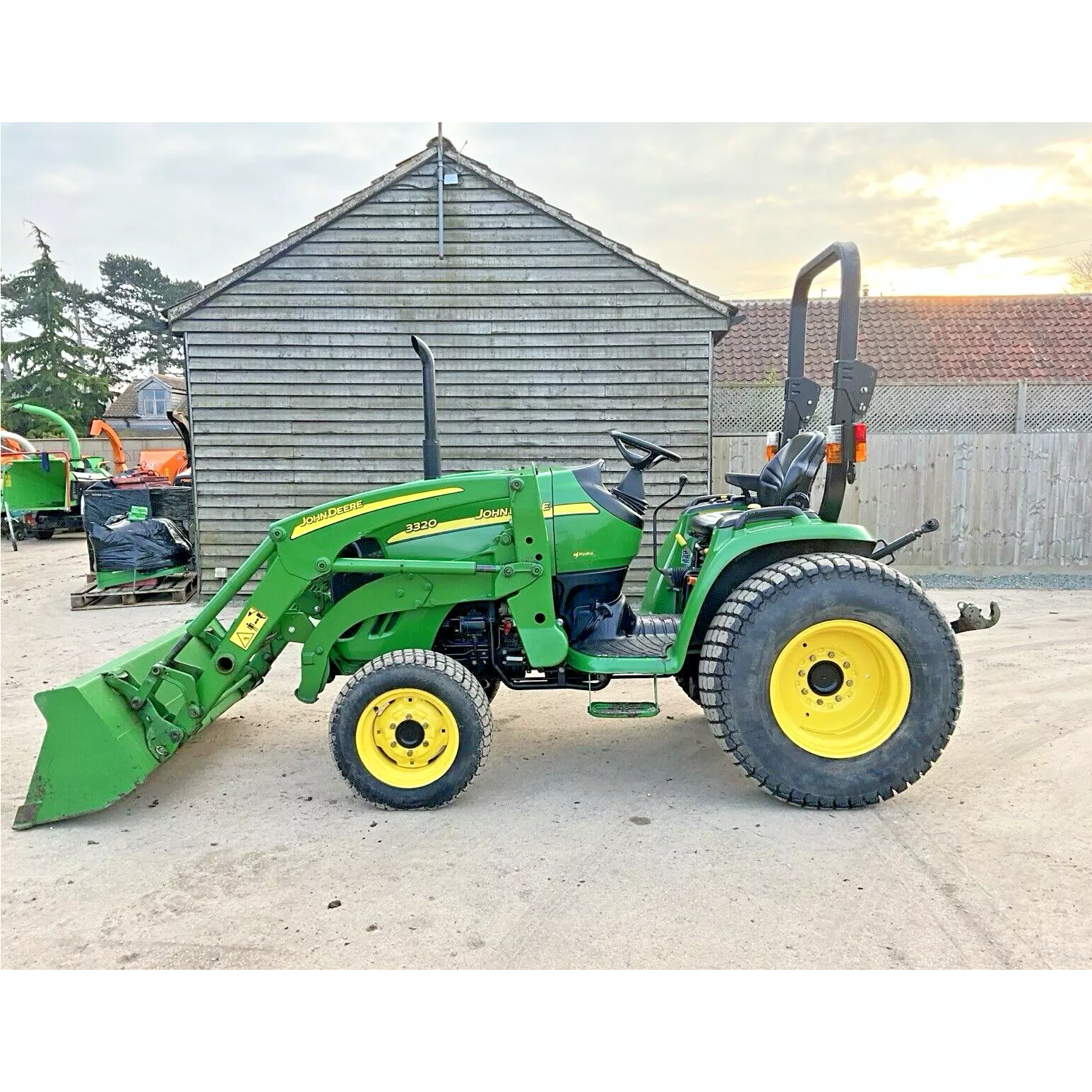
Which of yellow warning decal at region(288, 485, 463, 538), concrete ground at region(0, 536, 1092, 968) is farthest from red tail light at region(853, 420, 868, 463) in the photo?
yellow warning decal at region(288, 485, 463, 538)

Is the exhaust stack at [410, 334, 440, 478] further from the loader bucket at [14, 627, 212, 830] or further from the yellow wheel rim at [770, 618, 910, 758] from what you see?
the yellow wheel rim at [770, 618, 910, 758]

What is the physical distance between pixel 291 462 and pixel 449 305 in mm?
2261

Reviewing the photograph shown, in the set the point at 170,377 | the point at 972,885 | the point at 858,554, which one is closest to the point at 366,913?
the point at 972,885

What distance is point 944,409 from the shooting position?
36.0 feet

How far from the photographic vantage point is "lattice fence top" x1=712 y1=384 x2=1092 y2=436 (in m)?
10.2

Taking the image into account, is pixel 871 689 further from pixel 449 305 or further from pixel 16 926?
pixel 449 305

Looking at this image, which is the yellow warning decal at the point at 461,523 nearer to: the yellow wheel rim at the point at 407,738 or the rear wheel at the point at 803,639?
the yellow wheel rim at the point at 407,738

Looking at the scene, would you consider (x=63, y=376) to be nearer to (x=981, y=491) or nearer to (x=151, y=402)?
(x=151, y=402)

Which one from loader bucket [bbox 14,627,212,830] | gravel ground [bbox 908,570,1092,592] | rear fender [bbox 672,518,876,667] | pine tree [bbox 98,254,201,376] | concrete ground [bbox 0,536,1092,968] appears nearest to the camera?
concrete ground [bbox 0,536,1092,968]

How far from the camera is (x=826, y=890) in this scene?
278 cm

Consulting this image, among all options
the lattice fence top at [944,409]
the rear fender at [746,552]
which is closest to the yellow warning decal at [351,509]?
the rear fender at [746,552]

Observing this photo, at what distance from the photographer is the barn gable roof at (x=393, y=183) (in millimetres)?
7660

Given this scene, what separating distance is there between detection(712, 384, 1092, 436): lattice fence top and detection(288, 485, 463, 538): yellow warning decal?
6882 millimetres

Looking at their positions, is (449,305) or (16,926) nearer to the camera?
(16,926)
